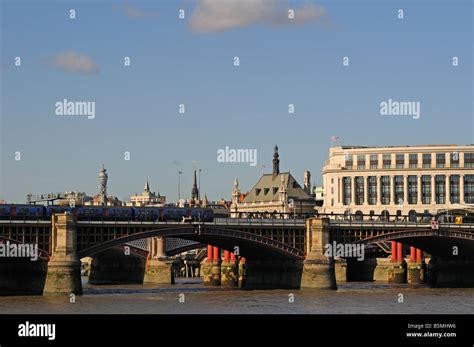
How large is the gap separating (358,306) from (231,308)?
1396cm

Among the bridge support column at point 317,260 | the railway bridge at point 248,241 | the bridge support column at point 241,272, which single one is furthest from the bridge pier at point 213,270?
the bridge support column at point 317,260

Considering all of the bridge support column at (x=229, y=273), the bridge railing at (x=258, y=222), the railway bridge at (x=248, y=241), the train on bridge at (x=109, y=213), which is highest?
the train on bridge at (x=109, y=213)

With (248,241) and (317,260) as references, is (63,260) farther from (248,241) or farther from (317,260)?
(317,260)

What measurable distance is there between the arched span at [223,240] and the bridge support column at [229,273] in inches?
756

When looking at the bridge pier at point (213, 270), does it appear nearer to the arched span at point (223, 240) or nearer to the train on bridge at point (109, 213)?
the arched span at point (223, 240)

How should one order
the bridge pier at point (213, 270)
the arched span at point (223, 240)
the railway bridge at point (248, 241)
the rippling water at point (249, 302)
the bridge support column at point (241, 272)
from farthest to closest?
the bridge pier at point (213, 270) → the bridge support column at point (241, 272) → the arched span at point (223, 240) → the railway bridge at point (248, 241) → the rippling water at point (249, 302)

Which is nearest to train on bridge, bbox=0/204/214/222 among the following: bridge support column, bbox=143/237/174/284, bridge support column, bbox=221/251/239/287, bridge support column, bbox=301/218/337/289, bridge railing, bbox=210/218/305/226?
bridge railing, bbox=210/218/305/226

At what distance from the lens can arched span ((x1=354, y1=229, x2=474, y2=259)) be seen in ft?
547

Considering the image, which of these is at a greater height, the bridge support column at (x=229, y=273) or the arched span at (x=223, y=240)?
the arched span at (x=223, y=240)

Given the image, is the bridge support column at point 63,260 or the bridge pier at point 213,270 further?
the bridge pier at point 213,270

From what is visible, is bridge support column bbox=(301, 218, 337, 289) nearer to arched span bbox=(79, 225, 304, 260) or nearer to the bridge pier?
arched span bbox=(79, 225, 304, 260)

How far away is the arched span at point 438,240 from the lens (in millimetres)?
166875
